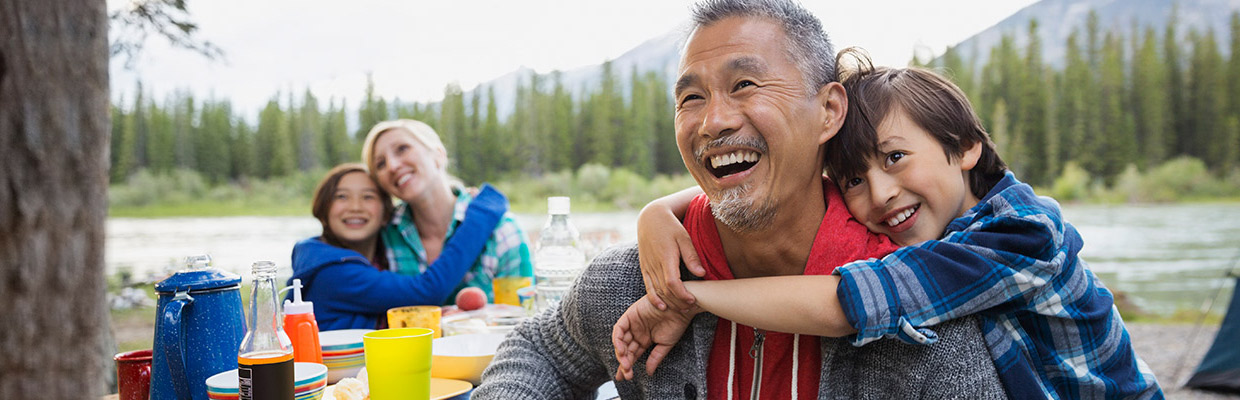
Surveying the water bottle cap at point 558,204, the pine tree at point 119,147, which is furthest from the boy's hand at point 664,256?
the pine tree at point 119,147

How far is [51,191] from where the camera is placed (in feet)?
2.04

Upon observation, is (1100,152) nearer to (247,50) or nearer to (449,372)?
(247,50)

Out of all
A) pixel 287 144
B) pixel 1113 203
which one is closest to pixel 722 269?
pixel 287 144

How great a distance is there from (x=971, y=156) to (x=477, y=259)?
209cm

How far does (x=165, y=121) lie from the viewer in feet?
24.5

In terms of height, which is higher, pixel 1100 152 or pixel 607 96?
pixel 607 96

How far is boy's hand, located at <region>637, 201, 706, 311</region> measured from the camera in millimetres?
1260

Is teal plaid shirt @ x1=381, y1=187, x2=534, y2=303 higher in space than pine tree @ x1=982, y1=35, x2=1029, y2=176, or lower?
lower

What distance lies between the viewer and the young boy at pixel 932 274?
1.09 meters

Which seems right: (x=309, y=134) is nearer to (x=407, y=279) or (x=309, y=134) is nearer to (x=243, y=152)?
(x=243, y=152)

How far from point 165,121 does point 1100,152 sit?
11.2 metres

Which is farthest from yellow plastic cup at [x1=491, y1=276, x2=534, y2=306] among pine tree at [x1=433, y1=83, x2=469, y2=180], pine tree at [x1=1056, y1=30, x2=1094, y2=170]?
pine tree at [x1=1056, y1=30, x2=1094, y2=170]

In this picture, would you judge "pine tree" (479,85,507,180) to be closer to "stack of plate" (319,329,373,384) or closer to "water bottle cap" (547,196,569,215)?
"water bottle cap" (547,196,569,215)

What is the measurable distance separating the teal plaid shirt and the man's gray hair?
1.91 meters
